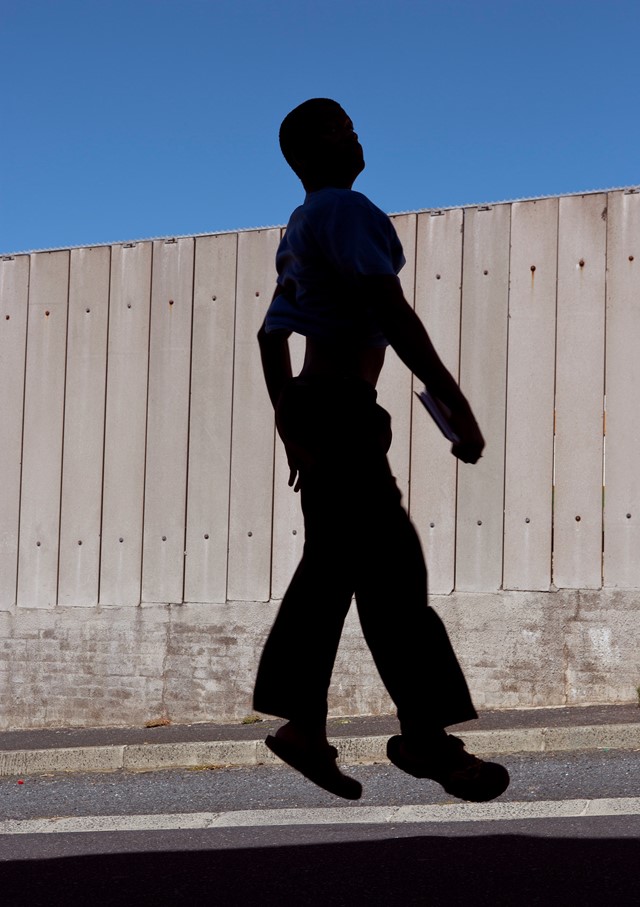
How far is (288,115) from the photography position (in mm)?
2408

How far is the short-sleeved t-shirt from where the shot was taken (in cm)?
220

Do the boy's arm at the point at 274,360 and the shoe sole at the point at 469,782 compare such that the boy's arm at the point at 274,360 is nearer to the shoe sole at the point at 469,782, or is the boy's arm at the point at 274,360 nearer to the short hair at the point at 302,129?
the short hair at the point at 302,129

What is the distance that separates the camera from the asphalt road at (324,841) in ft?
16.8

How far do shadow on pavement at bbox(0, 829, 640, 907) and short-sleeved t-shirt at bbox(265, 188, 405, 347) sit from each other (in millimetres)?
3138

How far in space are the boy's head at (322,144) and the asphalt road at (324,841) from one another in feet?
10.7

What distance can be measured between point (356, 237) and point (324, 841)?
453 cm

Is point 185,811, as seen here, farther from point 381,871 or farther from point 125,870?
point 381,871

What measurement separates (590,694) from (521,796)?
2.23 m

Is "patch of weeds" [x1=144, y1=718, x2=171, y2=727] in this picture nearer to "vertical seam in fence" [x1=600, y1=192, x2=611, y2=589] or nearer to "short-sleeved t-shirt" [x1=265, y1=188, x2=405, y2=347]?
"vertical seam in fence" [x1=600, y1=192, x2=611, y2=589]

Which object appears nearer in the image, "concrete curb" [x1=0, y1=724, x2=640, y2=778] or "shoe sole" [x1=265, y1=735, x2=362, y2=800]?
"shoe sole" [x1=265, y1=735, x2=362, y2=800]

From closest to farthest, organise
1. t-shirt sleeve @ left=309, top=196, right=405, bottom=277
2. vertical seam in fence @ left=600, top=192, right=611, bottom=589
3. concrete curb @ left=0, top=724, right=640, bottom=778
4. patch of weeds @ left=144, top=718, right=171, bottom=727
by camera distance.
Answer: t-shirt sleeve @ left=309, top=196, right=405, bottom=277 → concrete curb @ left=0, top=724, right=640, bottom=778 → vertical seam in fence @ left=600, top=192, right=611, bottom=589 → patch of weeds @ left=144, top=718, right=171, bottom=727

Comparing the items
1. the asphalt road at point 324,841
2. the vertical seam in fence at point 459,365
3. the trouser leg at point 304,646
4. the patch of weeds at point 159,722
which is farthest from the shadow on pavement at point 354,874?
the patch of weeds at point 159,722

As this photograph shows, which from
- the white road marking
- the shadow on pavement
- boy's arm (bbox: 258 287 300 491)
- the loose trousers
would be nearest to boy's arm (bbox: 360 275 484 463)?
the loose trousers

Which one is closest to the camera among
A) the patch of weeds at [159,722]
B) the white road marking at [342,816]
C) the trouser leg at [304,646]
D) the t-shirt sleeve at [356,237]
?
the t-shirt sleeve at [356,237]
